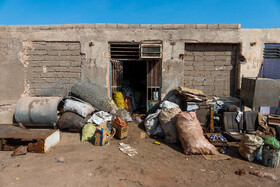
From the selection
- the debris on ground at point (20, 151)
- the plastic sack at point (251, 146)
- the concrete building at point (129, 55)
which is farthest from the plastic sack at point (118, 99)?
the plastic sack at point (251, 146)

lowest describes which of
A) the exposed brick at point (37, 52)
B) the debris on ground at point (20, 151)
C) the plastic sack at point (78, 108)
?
the debris on ground at point (20, 151)

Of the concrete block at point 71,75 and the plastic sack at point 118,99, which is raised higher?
the concrete block at point 71,75

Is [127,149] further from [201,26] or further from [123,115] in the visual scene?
[201,26]

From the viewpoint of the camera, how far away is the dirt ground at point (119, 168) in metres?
3.16

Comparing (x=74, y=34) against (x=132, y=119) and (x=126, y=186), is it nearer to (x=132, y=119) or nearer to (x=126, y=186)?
(x=132, y=119)

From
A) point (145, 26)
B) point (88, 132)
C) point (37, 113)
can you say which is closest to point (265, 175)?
point (88, 132)

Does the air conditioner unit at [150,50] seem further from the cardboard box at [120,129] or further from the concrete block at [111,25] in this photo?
the cardboard box at [120,129]

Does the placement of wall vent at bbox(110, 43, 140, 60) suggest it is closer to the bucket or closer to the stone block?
the stone block

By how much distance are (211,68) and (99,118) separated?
435 centimetres

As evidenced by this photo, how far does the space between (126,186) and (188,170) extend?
4.40 feet

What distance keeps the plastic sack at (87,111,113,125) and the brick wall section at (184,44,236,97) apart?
10.1 ft

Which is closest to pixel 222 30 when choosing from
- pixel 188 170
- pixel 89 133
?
pixel 188 170

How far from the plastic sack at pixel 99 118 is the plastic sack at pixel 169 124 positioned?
1.60m

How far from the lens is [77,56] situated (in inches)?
248
